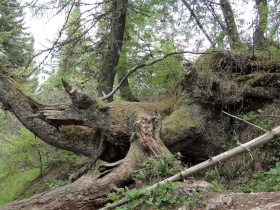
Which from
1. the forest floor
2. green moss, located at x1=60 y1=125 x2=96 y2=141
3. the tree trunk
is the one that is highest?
the tree trunk

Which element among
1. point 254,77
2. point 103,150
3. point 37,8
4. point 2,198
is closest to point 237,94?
point 254,77

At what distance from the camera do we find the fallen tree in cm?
568

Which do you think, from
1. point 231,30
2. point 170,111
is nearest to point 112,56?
point 170,111

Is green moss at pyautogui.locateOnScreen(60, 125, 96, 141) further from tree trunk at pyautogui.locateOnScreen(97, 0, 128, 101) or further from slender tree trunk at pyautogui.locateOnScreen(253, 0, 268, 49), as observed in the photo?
slender tree trunk at pyautogui.locateOnScreen(253, 0, 268, 49)

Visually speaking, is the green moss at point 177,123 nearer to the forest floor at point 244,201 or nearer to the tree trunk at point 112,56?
the forest floor at point 244,201

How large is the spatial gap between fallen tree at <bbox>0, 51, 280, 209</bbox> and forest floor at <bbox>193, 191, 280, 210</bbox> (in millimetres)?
1948

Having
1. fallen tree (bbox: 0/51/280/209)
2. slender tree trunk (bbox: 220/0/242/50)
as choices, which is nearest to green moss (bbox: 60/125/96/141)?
fallen tree (bbox: 0/51/280/209)

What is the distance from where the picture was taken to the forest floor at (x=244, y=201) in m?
3.09

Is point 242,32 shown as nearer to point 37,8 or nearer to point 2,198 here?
point 37,8

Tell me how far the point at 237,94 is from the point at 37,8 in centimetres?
516

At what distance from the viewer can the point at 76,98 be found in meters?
5.32

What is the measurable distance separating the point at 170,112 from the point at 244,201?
3453 millimetres

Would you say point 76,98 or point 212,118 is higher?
point 76,98

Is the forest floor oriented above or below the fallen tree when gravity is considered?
below
